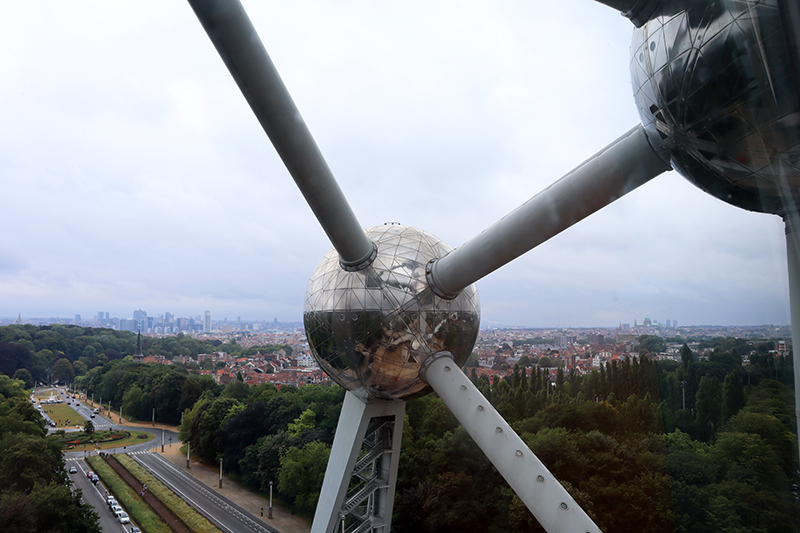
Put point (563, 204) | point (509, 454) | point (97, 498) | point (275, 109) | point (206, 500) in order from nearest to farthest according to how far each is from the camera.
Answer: point (275, 109) → point (563, 204) → point (509, 454) → point (206, 500) → point (97, 498)

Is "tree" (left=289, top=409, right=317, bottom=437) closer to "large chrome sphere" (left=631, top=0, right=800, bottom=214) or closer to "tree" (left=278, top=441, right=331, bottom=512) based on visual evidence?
"tree" (left=278, top=441, right=331, bottom=512)

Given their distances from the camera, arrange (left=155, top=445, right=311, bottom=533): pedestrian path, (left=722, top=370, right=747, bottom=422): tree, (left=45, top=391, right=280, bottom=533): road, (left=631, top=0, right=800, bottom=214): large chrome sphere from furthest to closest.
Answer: (left=155, top=445, right=311, bottom=533): pedestrian path
(left=45, top=391, right=280, bottom=533): road
(left=722, top=370, right=747, bottom=422): tree
(left=631, top=0, right=800, bottom=214): large chrome sphere

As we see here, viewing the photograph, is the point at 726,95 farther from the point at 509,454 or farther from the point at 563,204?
the point at 509,454

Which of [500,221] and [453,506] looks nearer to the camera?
[500,221]

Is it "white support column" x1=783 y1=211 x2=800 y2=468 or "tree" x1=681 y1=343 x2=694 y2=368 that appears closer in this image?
"white support column" x1=783 y1=211 x2=800 y2=468

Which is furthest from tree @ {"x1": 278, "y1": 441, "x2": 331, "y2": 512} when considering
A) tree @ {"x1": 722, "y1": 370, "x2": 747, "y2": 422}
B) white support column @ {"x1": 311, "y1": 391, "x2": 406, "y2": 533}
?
tree @ {"x1": 722, "y1": 370, "x2": 747, "y2": 422}

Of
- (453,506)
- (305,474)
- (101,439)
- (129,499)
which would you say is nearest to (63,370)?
(101,439)
